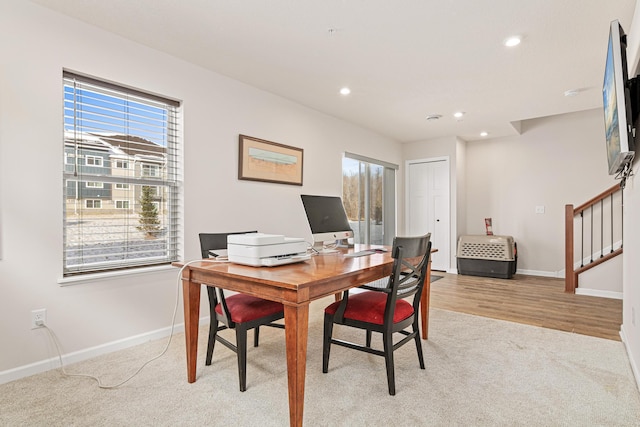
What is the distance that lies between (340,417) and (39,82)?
2748mm

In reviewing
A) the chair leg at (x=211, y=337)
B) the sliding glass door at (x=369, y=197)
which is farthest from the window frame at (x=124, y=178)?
the sliding glass door at (x=369, y=197)

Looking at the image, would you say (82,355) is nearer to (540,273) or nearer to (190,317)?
(190,317)

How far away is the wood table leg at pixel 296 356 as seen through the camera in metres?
1.50

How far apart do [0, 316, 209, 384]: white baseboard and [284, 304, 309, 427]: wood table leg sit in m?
1.75

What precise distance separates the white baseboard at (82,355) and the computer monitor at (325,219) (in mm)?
1502

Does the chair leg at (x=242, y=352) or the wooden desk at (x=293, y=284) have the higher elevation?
the wooden desk at (x=293, y=284)

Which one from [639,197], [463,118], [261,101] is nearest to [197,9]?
[261,101]

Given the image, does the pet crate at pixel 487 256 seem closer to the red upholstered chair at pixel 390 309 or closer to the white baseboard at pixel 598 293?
the white baseboard at pixel 598 293

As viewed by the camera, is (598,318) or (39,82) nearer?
(39,82)

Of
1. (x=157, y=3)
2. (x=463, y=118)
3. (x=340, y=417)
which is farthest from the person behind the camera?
(x=463, y=118)

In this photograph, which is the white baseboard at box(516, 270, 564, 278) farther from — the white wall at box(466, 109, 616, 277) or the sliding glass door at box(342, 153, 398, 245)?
the sliding glass door at box(342, 153, 398, 245)

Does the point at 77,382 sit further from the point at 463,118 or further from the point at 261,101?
the point at 463,118

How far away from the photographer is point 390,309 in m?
1.93

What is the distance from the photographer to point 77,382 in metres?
2.09
